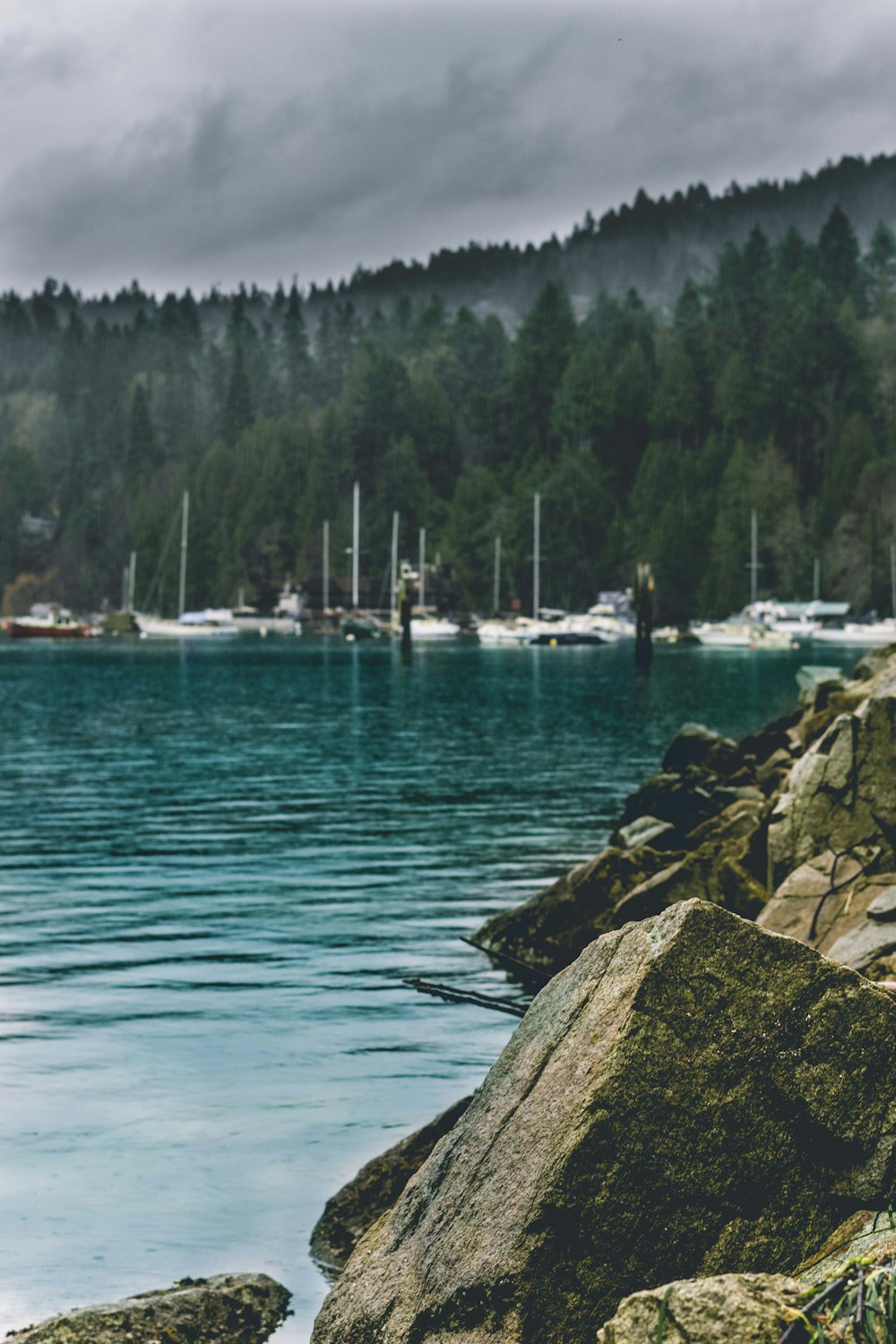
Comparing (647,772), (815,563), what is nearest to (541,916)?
(647,772)

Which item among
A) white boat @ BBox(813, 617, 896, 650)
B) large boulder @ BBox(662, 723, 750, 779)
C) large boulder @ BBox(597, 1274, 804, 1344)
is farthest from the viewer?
white boat @ BBox(813, 617, 896, 650)

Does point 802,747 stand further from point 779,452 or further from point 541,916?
point 779,452

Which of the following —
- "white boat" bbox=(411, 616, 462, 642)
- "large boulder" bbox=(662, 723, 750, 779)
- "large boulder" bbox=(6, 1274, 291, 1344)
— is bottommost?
"large boulder" bbox=(6, 1274, 291, 1344)

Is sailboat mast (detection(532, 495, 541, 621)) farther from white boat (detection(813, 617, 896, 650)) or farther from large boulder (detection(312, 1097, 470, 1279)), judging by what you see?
large boulder (detection(312, 1097, 470, 1279))

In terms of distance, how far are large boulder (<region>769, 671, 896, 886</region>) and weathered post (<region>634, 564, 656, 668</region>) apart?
285 feet

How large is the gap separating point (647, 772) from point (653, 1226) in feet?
124

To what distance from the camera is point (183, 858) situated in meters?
29.0

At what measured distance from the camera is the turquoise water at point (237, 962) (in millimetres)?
11703

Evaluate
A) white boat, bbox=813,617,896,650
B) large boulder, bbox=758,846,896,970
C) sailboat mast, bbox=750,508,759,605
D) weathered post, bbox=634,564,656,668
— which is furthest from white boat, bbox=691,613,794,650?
large boulder, bbox=758,846,896,970

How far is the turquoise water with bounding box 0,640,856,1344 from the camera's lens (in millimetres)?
11703

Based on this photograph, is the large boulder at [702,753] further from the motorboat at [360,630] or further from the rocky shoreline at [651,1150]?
the motorboat at [360,630]

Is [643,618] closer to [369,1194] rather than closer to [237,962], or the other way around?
[237,962]

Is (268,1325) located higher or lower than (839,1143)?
lower

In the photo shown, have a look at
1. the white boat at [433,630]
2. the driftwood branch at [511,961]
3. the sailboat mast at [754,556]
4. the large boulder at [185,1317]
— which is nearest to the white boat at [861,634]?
the sailboat mast at [754,556]
